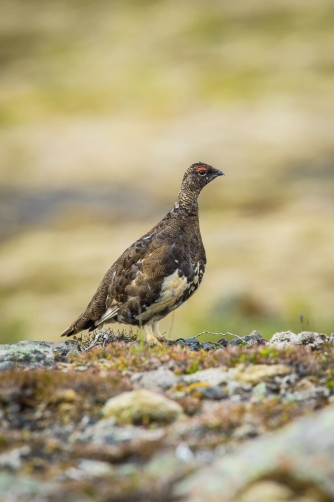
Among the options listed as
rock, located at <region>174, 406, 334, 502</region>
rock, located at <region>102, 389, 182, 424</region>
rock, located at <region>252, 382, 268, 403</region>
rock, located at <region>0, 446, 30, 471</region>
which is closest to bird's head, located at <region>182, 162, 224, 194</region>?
rock, located at <region>252, 382, 268, 403</region>

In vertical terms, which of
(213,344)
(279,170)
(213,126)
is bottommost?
(213,344)

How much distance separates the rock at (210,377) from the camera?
21.7 ft

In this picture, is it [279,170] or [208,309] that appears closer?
[208,309]

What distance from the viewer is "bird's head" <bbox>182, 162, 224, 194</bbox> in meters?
11.3

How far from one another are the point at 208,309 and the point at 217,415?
77.3 feet

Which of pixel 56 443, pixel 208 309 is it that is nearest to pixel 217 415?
pixel 56 443

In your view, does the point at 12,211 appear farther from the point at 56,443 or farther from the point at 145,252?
the point at 56,443

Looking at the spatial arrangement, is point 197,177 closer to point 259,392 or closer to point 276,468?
point 259,392

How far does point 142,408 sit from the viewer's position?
571 centimetres

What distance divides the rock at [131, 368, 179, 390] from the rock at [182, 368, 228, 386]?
116 millimetres

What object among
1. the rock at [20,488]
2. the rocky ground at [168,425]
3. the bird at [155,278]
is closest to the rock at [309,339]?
the rocky ground at [168,425]

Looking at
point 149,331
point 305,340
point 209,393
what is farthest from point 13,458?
point 149,331

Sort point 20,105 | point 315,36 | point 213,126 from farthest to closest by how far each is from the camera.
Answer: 1. point 315,36
2. point 20,105
3. point 213,126

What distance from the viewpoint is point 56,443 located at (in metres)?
5.39
